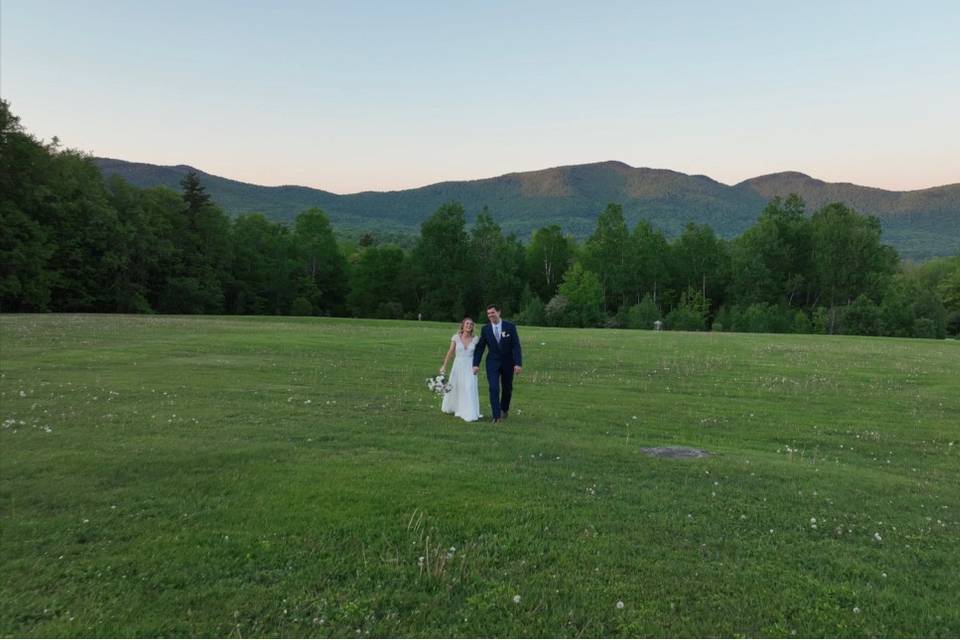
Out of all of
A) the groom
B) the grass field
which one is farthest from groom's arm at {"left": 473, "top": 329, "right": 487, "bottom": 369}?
the grass field

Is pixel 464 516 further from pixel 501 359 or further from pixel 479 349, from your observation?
pixel 479 349

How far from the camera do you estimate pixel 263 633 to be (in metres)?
5.32

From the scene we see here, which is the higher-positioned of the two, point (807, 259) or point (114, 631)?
point (807, 259)

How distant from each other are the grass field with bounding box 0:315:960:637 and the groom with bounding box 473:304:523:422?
0.75 meters

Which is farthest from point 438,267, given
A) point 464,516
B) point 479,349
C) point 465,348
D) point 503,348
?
point 464,516

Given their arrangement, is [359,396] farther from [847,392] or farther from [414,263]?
[414,263]

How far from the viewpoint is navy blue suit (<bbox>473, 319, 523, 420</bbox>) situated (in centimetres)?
1361

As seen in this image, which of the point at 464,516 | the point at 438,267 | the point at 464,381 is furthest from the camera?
the point at 438,267

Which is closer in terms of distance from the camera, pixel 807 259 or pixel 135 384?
pixel 135 384

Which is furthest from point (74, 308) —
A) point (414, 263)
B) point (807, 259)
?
point (807, 259)

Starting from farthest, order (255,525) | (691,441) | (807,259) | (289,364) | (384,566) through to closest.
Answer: (807,259) → (289,364) → (691,441) → (255,525) → (384,566)

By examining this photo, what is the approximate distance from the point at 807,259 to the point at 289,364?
9611 cm

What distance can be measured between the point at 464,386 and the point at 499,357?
3.48 ft

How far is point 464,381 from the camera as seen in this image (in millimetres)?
13836
